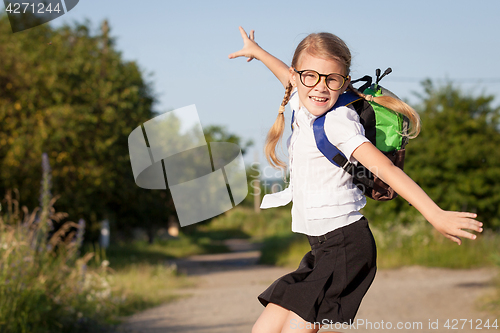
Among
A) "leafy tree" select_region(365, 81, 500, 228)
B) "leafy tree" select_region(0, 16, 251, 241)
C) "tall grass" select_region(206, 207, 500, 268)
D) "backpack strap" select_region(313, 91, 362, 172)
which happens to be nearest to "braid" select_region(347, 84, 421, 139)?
"backpack strap" select_region(313, 91, 362, 172)

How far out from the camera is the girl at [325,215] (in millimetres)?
1912

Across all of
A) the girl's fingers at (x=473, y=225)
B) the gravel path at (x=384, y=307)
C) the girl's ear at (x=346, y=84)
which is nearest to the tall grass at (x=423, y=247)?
the gravel path at (x=384, y=307)

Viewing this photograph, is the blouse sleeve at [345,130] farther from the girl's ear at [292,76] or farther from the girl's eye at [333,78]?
the girl's ear at [292,76]

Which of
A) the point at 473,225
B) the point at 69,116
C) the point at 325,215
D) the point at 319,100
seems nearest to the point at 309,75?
the point at 319,100

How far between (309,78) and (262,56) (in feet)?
2.18

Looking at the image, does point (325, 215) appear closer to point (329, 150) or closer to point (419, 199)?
point (329, 150)

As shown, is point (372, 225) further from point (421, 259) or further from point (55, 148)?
point (55, 148)

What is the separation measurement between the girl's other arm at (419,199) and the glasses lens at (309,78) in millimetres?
353

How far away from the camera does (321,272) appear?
1952mm

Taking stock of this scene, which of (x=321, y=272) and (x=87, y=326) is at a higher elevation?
(x=321, y=272)

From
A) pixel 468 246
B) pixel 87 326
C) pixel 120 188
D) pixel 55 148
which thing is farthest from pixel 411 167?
pixel 87 326

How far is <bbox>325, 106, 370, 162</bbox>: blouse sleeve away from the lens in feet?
5.97

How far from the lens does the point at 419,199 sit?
1.65 m

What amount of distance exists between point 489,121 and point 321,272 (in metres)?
13.2
